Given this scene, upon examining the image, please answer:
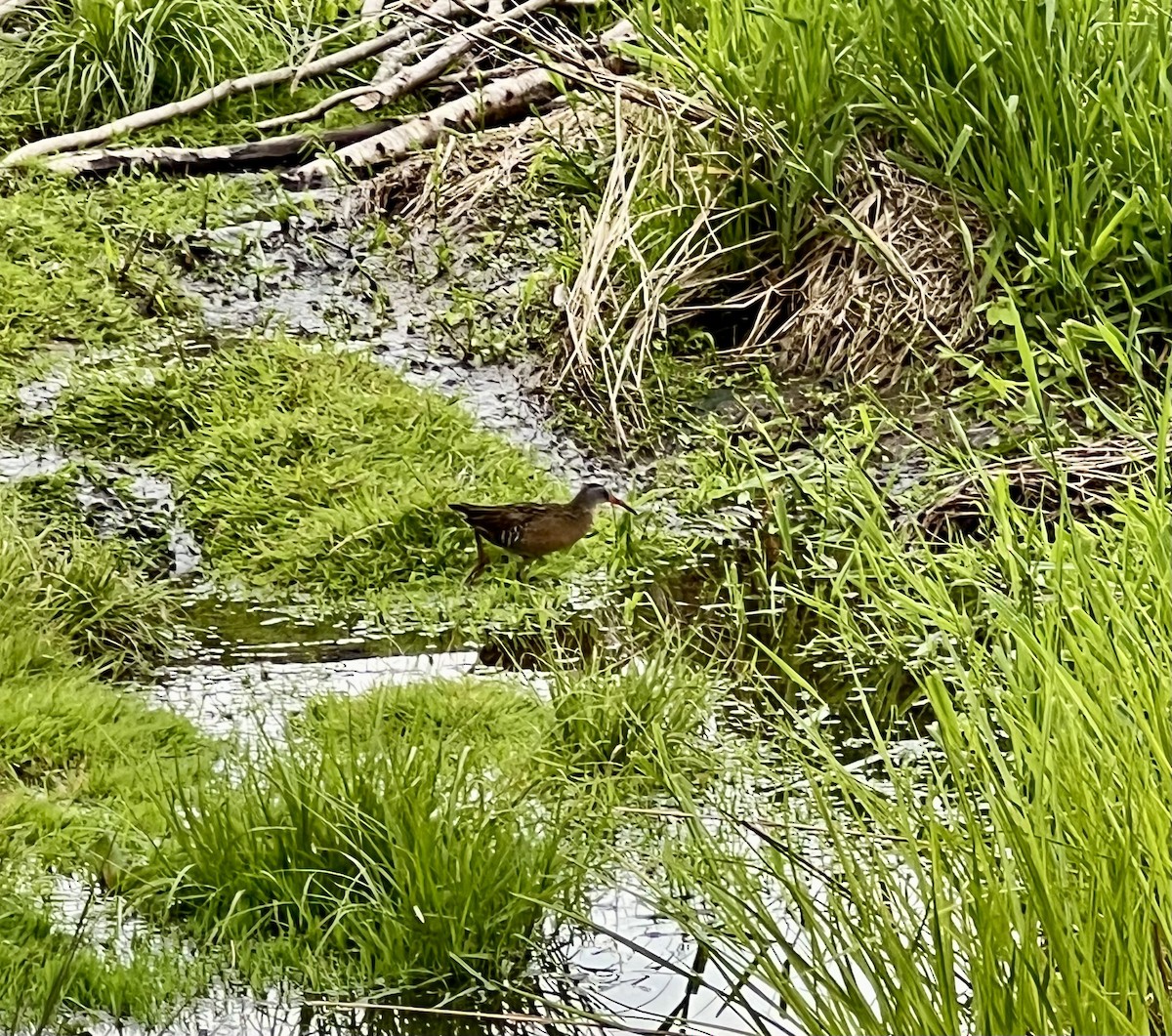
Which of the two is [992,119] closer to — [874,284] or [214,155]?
[874,284]

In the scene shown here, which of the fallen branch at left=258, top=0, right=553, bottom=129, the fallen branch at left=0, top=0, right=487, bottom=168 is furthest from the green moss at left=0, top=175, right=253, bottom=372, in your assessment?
the fallen branch at left=258, top=0, right=553, bottom=129

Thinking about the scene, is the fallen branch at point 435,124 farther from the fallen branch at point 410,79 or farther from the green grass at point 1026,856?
the green grass at point 1026,856

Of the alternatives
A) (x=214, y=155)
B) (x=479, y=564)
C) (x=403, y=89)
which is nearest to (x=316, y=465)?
(x=479, y=564)

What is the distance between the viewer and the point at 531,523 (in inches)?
178

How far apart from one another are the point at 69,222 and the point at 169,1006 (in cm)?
389

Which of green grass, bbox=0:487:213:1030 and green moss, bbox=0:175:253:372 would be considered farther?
green moss, bbox=0:175:253:372

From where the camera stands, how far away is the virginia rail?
4.53m

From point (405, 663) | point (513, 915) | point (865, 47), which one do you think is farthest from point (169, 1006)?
point (865, 47)

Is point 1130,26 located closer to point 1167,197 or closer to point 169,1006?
point 1167,197

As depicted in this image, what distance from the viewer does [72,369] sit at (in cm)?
540

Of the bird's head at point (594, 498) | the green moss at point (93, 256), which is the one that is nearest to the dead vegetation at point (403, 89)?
the green moss at point (93, 256)

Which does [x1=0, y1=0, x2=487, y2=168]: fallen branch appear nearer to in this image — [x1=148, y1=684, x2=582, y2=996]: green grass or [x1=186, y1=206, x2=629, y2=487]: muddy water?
[x1=186, y1=206, x2=629, y2=487]: muddy water

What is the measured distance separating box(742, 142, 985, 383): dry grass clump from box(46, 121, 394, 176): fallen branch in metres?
2.04

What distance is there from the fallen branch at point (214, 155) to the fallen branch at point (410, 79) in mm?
133
